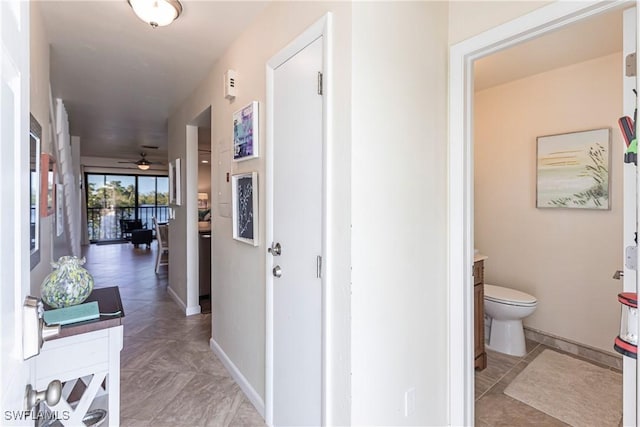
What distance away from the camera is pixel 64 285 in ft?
4.70

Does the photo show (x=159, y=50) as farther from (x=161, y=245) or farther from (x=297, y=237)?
(x=161, y=245)

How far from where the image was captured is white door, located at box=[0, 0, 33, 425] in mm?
522

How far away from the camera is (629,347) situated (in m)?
1.07

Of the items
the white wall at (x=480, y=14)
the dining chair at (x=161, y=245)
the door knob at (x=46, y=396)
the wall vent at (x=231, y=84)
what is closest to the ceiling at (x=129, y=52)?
the wall vent at (x=231, y=84)

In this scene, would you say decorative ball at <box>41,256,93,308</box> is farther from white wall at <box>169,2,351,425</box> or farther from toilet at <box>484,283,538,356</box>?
toilet at <box>484,283,538,356</box>

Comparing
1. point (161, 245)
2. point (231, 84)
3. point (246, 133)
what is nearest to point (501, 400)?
point (246, 133)

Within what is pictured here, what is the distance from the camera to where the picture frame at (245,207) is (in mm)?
1966

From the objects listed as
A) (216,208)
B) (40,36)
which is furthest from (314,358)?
(40,36)

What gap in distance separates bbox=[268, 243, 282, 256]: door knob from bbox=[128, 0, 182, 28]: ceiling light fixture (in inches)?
52.9

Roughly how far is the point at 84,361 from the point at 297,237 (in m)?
1.06

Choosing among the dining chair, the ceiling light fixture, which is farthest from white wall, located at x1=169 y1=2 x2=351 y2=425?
the dining chair

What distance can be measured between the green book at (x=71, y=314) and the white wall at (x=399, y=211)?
1149 millimetres

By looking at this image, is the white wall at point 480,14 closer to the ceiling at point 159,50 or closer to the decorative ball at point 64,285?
the ceiling at point 159,50

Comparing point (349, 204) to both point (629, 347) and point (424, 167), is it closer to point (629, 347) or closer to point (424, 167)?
point (424, 167)
